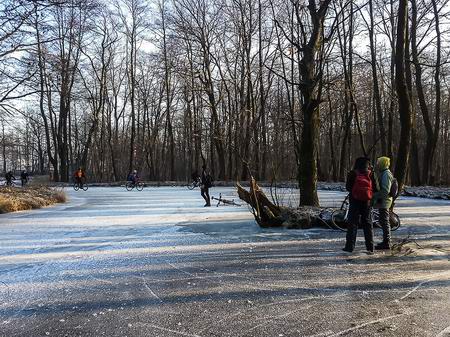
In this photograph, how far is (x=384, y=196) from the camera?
28.8ft

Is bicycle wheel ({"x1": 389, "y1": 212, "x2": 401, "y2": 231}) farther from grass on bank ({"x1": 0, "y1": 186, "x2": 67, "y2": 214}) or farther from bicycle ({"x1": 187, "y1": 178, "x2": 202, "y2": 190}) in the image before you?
bicycle ({"x1": 187, "y1": 178, "x2": 202, "y2": 190})

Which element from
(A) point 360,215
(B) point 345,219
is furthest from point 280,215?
(A) point 360,215

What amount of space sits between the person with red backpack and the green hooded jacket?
532 millimetres

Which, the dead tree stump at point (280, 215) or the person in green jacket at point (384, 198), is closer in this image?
the person in green jacket at point (384, 198)

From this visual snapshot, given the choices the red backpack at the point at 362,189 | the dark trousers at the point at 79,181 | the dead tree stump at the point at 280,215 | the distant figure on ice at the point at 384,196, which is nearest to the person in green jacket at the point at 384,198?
the distant figure on ice at the point at 384,196

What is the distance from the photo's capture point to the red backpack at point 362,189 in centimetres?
820

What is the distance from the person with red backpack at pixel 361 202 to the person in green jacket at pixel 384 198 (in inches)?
18.8

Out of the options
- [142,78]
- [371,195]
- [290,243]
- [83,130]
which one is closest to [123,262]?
[290,243]

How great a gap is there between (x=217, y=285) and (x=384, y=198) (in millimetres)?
4248

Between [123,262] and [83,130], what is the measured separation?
A: 218 ft

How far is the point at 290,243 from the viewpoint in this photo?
9.61 metres

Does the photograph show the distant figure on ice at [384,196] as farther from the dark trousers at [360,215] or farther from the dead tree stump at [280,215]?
the dead tree stump at [280,215]

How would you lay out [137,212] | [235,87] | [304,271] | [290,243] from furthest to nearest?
[235,87], [137,212], [290,243], [304,271]

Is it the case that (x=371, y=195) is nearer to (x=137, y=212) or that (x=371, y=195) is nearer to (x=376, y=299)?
(x=376, y=299)
